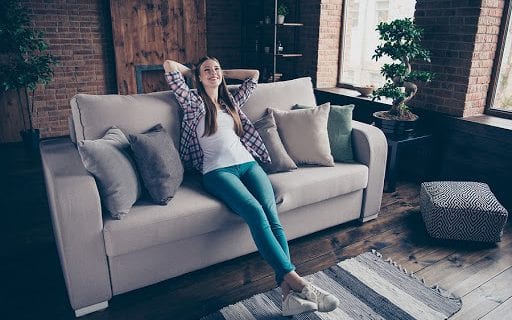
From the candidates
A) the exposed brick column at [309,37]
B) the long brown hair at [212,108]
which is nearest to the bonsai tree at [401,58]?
the exposed brick column at [309,37]

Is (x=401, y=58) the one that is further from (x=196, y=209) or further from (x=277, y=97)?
(x=196, y=209)

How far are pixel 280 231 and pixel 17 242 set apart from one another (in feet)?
5.57

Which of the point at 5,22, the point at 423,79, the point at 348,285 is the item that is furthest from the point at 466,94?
the point at 5,22

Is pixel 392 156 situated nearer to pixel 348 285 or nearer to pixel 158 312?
pixel 348 285

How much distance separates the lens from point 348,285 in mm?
2186

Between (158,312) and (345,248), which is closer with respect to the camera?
(158,312)

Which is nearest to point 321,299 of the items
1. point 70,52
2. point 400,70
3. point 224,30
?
point 400,70

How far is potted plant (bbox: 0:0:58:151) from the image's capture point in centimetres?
400

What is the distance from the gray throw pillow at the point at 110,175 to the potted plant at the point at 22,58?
2.80m

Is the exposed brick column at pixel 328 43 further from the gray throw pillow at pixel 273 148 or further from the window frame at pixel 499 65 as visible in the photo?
the gray throw pillow at pixel 273 148

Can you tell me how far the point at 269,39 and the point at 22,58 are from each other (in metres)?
2.89

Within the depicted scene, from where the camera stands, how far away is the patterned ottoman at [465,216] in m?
2.54

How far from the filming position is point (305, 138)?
2689mm

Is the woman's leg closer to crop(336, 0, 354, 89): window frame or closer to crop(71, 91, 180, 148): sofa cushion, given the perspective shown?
crop(71, 91, 180, 148): sofa cushion
